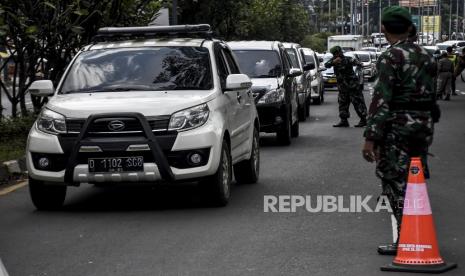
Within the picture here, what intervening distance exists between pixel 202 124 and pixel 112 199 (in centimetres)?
176

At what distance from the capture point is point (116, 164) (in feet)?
34.4

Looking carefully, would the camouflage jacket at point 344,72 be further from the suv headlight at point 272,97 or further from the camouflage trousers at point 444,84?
the camouflage trousers at point 444,84

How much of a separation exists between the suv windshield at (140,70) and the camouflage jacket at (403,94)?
3.55 metres

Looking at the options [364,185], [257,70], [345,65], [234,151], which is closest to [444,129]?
[345,65]

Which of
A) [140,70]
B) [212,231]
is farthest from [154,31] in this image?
[212,231]

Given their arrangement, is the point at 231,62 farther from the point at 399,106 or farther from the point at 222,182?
the point at 399,106

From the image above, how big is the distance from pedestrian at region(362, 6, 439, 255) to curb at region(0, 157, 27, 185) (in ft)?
22.4

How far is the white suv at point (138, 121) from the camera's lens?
10484mm

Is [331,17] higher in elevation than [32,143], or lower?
lower

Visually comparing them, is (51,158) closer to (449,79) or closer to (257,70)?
(257,70)

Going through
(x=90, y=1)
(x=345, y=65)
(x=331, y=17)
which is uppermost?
(x=90, y=1)

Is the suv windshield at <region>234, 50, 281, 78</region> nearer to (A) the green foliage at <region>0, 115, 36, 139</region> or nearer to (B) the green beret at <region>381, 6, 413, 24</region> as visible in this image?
(A) the green foliage at <region>0, 115, 36, 139</region>

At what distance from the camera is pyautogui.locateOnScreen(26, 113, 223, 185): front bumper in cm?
1045

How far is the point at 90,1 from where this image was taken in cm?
1920
